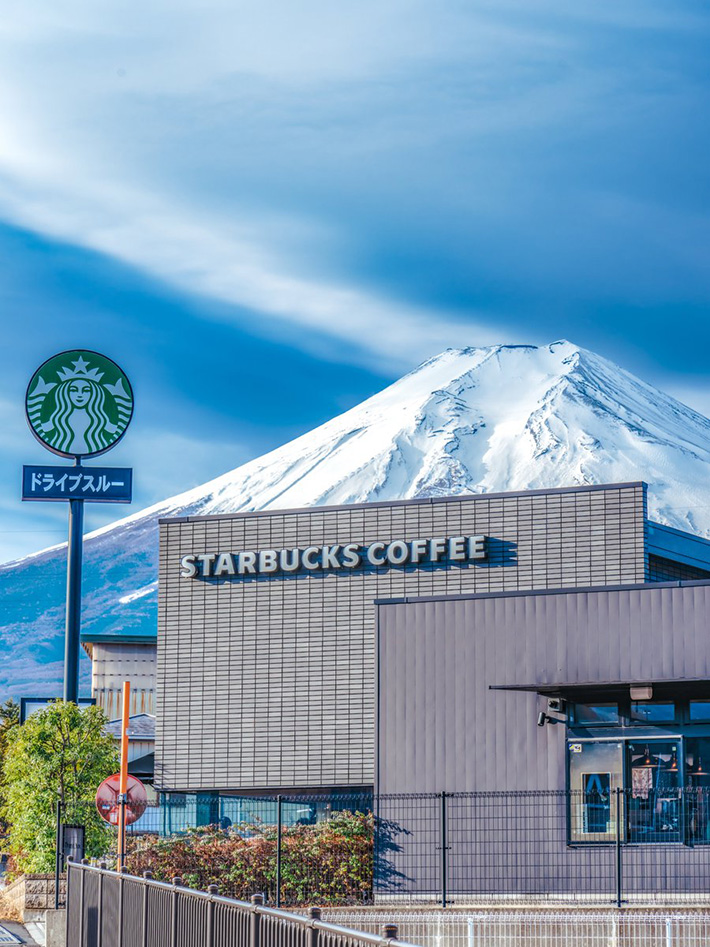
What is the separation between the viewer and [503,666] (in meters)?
26.3

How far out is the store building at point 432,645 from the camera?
25.3 meters

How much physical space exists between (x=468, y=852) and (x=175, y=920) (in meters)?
10.4

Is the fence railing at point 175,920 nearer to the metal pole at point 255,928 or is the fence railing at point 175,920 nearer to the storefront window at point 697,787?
the metal pole at point 255,928

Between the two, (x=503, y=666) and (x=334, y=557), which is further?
(x=334, y=557)

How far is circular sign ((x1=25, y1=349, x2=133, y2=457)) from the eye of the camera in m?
42.8

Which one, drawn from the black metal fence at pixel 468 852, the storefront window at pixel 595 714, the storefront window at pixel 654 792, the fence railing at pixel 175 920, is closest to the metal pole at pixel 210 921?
the fence railing at pixel 175 920

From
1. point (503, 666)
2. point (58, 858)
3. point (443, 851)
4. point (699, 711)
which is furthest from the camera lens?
point (58, 858)

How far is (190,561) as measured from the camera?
3522 cm

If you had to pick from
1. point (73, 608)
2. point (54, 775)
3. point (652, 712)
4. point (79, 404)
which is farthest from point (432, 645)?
point (79, 404)

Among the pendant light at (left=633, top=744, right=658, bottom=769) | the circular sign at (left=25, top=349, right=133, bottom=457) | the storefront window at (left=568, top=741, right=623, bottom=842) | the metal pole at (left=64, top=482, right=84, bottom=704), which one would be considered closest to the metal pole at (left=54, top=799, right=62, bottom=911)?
the storefront window at (left=568, top=741, right=623, bottom=842)

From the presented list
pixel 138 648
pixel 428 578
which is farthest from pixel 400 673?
pixel 138 648

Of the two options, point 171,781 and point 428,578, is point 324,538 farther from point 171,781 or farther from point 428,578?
point 171,781

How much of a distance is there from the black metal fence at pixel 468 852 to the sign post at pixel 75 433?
44.8 feet

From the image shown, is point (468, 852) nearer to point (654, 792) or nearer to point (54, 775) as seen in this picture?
point (654, 792)
